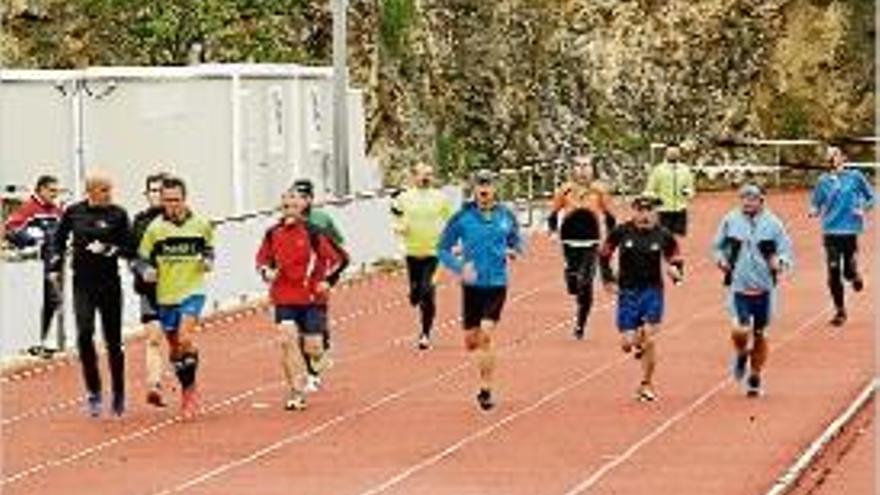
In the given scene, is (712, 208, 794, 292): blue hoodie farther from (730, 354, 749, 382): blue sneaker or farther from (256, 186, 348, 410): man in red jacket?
(256, 186, 348, 410): man in red jacket

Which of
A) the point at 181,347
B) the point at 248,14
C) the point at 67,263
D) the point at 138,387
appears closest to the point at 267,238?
the point at 181,347

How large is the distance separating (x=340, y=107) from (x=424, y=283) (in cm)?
1262

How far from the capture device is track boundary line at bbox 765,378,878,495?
50.3ft

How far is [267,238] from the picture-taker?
20.1 metres

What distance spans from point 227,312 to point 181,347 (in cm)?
1018

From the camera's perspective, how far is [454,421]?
19125mm

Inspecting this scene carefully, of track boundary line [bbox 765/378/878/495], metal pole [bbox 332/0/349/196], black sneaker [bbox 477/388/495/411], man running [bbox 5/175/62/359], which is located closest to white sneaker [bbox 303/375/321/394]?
black sneaker [bbox 477/388/495/411]

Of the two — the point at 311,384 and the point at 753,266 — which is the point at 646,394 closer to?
the point at 753,266

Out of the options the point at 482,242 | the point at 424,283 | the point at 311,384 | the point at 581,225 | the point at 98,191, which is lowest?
the point at 311,384

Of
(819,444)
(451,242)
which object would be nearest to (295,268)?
(451,242)

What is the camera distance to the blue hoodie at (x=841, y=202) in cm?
2667

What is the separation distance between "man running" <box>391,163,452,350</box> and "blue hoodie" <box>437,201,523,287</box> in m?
4.42

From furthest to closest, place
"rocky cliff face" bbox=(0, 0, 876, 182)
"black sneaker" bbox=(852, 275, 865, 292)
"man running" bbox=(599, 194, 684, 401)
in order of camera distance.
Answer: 1. "rocky cliff face" bbox=(0, 0, 876, 182)
2. "black sneaker" bbox=(852, 275, 865, 292)
3. "man running" bbox=(599, 194, 684, 401)

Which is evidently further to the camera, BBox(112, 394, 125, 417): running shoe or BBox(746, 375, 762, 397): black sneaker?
BBox(746, 375, 762, 397): black sneaker
